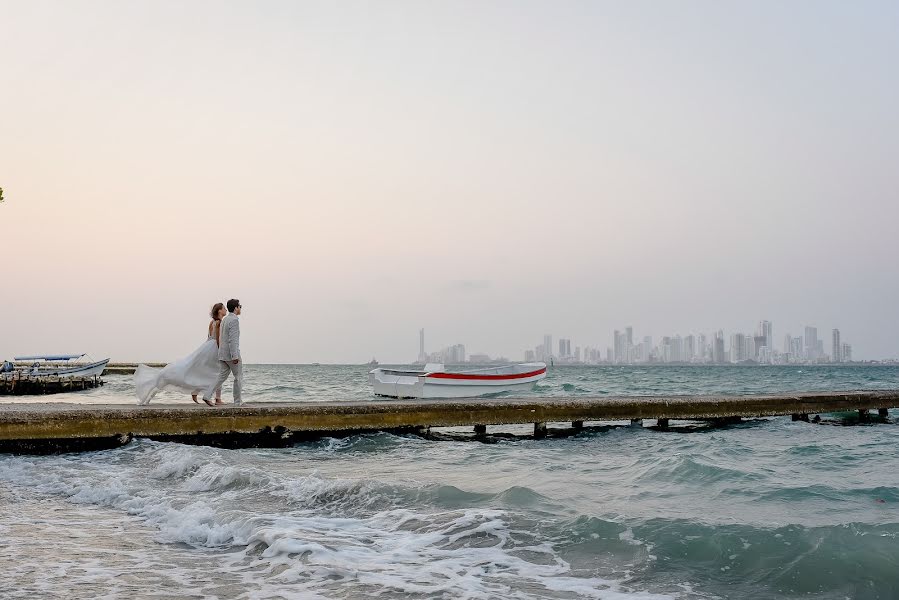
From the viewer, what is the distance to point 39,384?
45.8 meters

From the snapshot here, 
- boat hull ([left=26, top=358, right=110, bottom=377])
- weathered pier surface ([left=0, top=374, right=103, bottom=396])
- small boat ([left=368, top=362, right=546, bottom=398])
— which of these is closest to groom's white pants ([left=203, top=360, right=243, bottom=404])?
small boat ([left=368, top=362, right=546, bottom=398])

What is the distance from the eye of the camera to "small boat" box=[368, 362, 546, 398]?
27.7 metres

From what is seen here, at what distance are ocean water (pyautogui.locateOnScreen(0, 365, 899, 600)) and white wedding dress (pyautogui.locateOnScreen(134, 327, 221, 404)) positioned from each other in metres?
2.12

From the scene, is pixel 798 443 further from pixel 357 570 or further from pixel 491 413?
pixel 357 570

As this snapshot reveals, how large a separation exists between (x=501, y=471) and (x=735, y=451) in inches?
234

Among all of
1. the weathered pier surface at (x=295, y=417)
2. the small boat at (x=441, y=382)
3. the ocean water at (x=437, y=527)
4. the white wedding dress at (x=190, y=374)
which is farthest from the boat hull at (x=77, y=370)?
the ocean water at (x=437, y=527)

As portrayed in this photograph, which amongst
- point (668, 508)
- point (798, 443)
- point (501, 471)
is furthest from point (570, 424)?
point (668, 508)

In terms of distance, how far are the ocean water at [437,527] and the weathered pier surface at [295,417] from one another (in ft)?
1.51

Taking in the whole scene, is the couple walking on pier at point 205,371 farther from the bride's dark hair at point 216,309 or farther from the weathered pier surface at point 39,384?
the weathered pier surface at point 39,384

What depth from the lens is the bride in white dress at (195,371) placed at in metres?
15.6

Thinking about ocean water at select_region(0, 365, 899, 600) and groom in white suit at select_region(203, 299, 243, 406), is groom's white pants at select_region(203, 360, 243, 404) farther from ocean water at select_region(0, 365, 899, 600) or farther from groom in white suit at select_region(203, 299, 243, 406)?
ocean water at select_region(0, 365, 899, 600)

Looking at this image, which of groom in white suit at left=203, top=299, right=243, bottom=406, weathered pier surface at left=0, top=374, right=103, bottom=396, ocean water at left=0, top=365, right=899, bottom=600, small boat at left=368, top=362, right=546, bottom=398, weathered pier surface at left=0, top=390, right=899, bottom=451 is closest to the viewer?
ocean water at left=0, top=365, right=899, bottom=600

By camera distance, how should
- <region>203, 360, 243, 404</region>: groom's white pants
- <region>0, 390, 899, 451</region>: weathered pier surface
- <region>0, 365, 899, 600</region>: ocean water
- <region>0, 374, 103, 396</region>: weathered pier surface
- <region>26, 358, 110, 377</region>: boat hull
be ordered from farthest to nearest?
<region>26, 358, 110, 377</region>: boat hull
<region>0, 374, 103, 396</region>: weathered pier surface
<region>203, 360, 243, 404</region>: groom's white pants
<region>0, 390, 899, 451</region>: weathered pier surface
<region>0, 365, 899, 600</region>: ocean water

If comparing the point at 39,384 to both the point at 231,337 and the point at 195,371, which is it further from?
the point at 231,337
